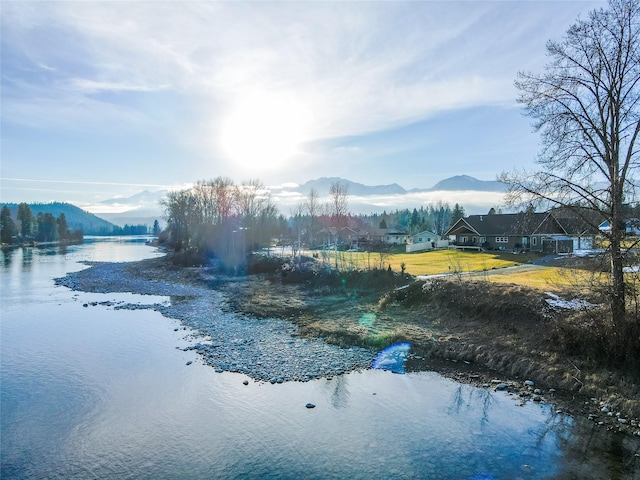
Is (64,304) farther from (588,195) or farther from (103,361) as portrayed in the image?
(588,195)

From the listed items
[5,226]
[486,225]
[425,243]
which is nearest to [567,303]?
[486,225]

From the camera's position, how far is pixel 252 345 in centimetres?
1869

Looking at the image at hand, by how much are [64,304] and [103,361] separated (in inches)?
617

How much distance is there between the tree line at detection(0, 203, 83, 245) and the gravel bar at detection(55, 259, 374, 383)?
8942cm

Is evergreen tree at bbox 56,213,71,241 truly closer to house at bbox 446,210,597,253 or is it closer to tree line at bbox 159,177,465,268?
tree line at bbox 159,177,465,268

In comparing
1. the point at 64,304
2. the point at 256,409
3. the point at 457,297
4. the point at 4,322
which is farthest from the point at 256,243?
the point at 256,409

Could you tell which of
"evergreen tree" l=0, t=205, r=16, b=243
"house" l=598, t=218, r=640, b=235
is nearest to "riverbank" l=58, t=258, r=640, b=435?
"house" l=598, t=218, r=640, b=235

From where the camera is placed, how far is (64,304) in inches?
1152

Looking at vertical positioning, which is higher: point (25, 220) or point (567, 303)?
point (25, 220)

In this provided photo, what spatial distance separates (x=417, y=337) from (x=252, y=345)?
7.99m

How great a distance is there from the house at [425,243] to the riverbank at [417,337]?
33.5 meters

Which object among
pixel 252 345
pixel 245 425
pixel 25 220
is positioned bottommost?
pixel 245 425

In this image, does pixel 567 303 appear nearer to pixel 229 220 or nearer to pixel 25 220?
pixel 229 220

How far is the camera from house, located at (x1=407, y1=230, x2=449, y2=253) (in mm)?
63672
